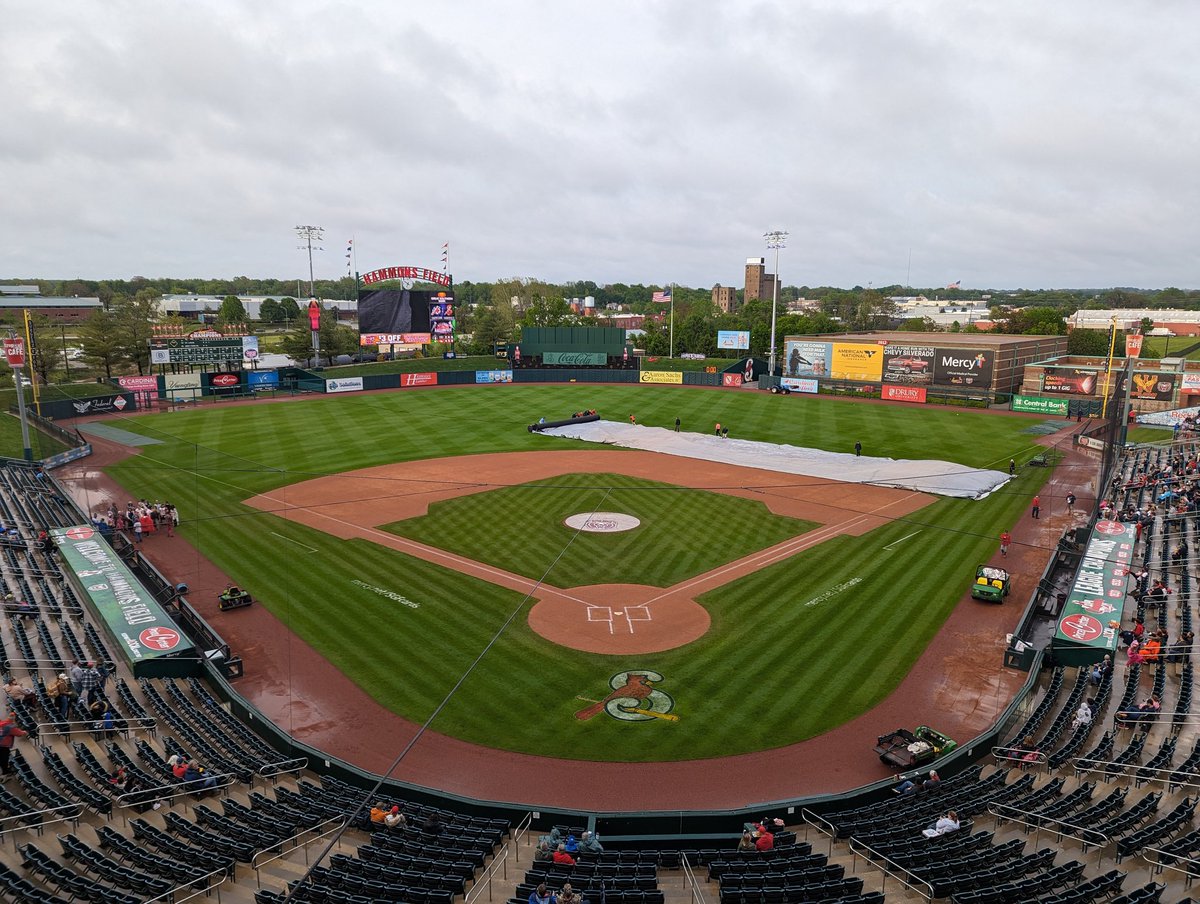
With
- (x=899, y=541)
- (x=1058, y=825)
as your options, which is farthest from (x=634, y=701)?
(x=899, y=541)

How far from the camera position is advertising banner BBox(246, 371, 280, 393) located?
243 feet

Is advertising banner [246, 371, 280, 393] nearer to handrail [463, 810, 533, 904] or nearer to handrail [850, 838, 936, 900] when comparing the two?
handrail [463, 810, 533, 904]

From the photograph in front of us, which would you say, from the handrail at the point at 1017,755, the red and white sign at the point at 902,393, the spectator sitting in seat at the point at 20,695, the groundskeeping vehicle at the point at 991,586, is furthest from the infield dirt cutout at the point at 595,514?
the red and white sign at the point at 902,393

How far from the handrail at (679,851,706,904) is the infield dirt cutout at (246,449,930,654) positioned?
375 inches

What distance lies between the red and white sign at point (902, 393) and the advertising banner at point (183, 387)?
66280 millimetres

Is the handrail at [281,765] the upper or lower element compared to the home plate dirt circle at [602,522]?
lower

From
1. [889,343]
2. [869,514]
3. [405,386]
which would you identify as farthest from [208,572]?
[889,343]

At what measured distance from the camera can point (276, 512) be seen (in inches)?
1431

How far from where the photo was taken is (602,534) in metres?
33.8

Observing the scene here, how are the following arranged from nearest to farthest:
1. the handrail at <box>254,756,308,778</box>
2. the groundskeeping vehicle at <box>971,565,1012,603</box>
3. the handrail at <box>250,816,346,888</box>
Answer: the handrail at <box>250,816,346,888</box>
the handrail at <box>254,756,308,778</box>
the groundskeeping vehicle at <box>971,565,1012,603</box>

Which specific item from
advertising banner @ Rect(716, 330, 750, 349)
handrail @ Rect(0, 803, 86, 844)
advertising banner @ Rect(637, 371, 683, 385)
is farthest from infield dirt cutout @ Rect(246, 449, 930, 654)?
advertising banner @ Rect(716, 330, 750, 349)

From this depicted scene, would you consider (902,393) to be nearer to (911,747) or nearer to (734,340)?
(734,340)

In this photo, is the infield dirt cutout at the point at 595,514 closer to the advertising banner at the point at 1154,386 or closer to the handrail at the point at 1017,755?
the handrail at the point at 1017,755

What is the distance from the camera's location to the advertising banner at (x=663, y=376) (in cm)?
8694
